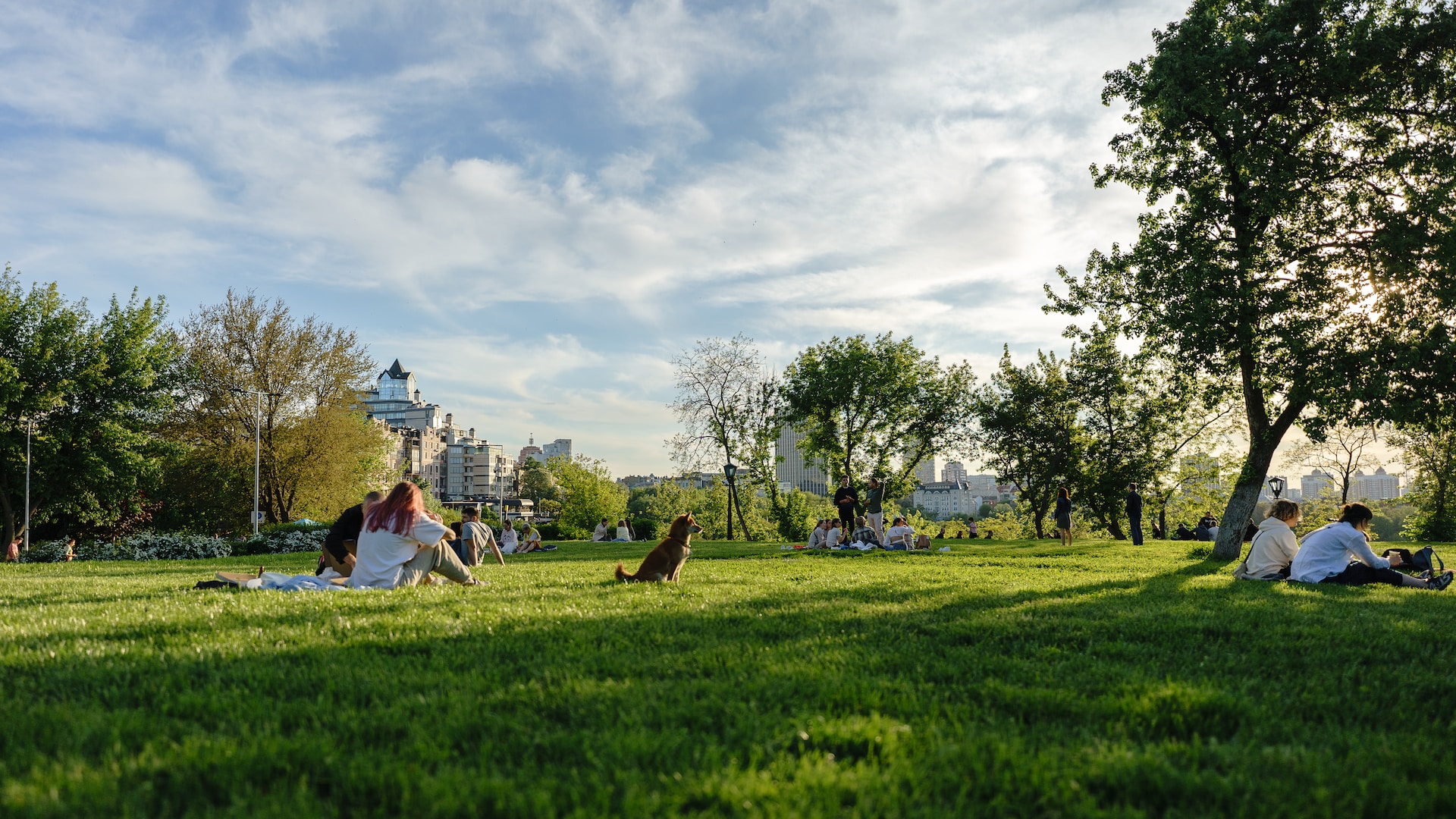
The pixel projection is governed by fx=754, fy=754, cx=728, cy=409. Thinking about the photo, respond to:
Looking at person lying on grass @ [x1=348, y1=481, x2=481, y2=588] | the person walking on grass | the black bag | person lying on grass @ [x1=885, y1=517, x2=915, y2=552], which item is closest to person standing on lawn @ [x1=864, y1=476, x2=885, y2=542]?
person lying on grass @ [x1=885, y1=517, x2=915, y2=552]

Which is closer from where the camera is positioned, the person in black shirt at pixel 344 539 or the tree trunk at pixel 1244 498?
the person in black shirt at pixel 344 539

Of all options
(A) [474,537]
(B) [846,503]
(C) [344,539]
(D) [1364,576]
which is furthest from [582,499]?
(D) [1364,576]

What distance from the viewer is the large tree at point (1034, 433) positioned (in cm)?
4631

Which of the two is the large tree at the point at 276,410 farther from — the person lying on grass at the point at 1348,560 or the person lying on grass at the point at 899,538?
the person lying on grass at the point at 1348,560

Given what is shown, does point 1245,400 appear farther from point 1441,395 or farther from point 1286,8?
point 1286,8

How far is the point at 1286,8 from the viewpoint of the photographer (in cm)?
1680

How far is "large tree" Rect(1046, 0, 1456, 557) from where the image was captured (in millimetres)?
15945

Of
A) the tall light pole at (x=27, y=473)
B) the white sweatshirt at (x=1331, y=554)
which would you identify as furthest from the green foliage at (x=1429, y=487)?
the tall light pole at (x=27, y=473)

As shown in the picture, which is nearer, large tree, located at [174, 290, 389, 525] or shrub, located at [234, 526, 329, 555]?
shrub, located at [234, 526, 329, 555]

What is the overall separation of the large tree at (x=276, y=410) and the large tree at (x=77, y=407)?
340 cm

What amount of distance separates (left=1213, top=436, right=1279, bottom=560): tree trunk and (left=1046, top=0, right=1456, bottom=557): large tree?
38 millimetres

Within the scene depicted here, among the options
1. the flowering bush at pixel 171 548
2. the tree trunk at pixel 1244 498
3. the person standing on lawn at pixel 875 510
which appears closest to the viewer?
the tree trunk at pixel 1244 498

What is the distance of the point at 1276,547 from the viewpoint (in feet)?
40.4

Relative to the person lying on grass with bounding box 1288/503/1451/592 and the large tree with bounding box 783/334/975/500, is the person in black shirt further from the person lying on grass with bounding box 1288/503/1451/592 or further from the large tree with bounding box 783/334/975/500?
the large tree with bounding box 783/334/975/500
